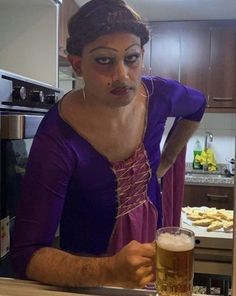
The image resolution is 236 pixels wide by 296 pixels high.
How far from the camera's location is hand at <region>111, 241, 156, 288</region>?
492 mm

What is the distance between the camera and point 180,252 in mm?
459

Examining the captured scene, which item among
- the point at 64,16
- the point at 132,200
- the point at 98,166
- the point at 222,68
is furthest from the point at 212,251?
the point at 222,68

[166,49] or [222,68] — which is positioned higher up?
[166,49]

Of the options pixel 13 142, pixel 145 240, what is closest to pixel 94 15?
pixel 13 142

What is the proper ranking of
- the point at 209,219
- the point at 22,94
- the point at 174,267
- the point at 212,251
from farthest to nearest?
the point at 209,219 < the point at 212,251 < the point at 22,94 < the point at 174,267

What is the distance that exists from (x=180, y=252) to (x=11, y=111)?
52 cm

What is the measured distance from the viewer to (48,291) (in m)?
0.49

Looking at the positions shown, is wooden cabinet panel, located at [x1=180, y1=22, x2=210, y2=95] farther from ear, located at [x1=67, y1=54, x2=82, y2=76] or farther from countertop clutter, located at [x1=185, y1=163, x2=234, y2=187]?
ear, located at [x1=67, y1=54, x2=82, y2=76]

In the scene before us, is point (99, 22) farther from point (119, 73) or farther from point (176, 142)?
point (176, 142)

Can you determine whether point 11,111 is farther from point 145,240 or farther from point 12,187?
point 145,240

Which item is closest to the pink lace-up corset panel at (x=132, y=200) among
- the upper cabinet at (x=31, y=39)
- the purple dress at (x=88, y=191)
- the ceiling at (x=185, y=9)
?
the purple dress at (x=88, y=191)

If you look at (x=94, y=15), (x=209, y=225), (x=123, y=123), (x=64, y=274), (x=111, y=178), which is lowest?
(x=209, y=225)

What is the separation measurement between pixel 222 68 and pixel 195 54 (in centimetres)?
19

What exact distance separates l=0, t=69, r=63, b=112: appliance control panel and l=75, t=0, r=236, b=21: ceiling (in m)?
1.00
